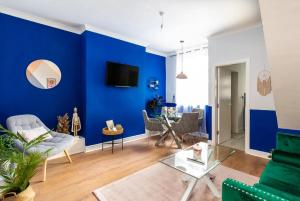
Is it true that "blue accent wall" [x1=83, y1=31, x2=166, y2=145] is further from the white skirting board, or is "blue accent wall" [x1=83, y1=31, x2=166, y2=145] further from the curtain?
the curtain

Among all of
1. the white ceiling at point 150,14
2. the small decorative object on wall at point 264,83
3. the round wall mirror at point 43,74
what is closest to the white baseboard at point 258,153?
the small decorative object on wall at point 264,83

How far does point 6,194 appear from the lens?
1215 millimetres

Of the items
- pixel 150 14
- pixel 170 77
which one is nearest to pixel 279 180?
pixel 150 14

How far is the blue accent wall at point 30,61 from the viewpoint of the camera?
300 cm

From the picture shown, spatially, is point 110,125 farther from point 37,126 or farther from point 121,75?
point 37,126

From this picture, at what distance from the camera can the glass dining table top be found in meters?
1.97

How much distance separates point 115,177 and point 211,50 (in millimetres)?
3614

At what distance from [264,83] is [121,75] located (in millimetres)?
3120

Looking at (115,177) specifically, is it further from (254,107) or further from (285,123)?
(254,107)

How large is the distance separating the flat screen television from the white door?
2.18m

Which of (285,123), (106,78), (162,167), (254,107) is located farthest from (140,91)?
(285,123)

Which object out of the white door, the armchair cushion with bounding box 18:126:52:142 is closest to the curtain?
the white door

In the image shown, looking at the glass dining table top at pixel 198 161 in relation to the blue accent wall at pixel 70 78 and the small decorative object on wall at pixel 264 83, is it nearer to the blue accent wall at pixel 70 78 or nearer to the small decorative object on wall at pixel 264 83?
the small decorative object on wall at pixel 264 83

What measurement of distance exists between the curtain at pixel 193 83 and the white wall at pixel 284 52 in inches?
95.9
